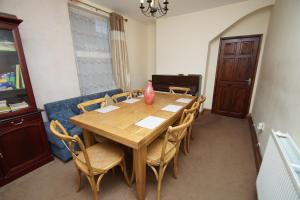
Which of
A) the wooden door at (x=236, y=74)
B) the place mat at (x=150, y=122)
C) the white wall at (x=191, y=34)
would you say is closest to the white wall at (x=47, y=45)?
the place mat at (x=150, y=122)

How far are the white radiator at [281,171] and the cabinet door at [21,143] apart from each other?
2.47 metres

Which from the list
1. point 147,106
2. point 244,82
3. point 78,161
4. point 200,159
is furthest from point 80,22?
point 244,82

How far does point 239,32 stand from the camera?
3199 millimetres

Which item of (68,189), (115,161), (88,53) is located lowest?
(68,189)

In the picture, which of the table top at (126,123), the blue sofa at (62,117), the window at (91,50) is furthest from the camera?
the window at (91,50)

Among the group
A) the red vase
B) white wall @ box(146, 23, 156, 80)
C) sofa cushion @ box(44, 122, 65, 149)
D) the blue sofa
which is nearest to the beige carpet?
the blue sofa

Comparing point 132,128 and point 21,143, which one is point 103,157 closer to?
point 132,128

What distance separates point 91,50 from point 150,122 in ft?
7.49

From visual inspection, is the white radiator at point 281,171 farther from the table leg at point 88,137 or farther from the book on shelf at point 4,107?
the book on shelf at point 4,107

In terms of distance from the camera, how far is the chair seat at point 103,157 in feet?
4.07

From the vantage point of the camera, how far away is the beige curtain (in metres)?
3.04

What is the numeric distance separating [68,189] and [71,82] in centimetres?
176

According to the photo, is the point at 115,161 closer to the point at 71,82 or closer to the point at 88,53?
the point at 71,82

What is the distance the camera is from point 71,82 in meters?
2.53
